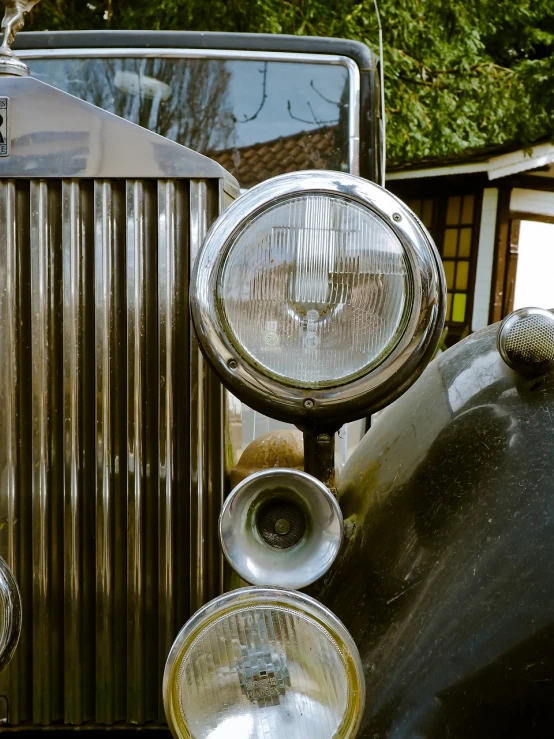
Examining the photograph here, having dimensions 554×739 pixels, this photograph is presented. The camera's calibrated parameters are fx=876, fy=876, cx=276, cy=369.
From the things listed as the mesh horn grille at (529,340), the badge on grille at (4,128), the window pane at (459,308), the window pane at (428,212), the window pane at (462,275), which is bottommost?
the window pane at (459,308)

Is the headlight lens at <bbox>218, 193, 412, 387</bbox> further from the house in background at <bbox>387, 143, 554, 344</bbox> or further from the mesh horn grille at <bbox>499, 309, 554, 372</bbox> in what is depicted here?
the house in background at <bbox>387, 143, 554, 344</bbox>

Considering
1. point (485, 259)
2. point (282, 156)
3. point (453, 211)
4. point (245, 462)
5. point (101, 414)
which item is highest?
point (282, 156)

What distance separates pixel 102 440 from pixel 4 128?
1.87ft

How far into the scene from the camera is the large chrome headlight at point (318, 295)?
1255 mm

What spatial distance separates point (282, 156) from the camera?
9.55ft

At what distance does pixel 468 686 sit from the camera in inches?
47.6

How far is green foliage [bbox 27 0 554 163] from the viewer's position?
20.8 ft

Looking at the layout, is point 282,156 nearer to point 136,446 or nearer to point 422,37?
point 136,446

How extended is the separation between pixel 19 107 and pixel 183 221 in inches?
13.3

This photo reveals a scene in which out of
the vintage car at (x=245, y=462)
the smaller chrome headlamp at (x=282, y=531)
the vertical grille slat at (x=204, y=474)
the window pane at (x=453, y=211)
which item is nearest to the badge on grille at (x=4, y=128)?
the vintage car at (x=245, y=462)

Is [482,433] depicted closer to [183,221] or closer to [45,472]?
[183,221]

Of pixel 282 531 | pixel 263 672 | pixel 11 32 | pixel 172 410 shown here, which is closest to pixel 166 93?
pixel 11 32

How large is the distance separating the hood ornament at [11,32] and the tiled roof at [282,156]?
1.21 m

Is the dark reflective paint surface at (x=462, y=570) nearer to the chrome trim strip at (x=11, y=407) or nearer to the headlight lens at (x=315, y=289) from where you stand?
the headlight lens at (x=315, y=289)
